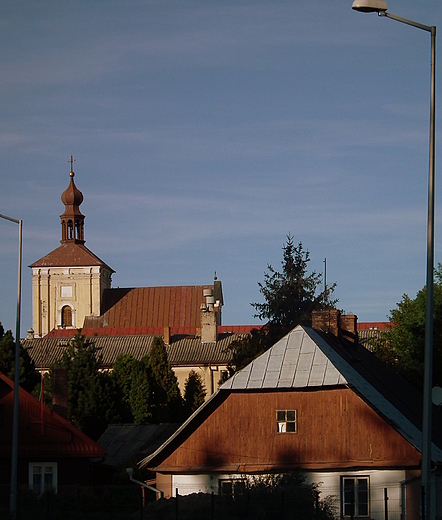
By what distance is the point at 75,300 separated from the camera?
461 ft

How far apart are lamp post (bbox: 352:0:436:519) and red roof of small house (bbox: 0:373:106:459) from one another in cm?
2027

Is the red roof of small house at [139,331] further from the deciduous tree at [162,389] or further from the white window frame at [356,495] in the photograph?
the white window frame at [356,495]

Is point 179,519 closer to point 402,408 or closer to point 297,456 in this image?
point 297,456

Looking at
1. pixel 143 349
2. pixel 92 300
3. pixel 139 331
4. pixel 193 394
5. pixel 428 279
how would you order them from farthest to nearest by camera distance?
pixel 92 300, pixel 139 331, pixel 143 349, pixel 193 394, pixel 428 279

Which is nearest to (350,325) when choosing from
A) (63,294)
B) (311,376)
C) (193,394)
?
(311,376)

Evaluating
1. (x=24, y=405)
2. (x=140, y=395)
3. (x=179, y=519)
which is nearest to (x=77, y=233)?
(x=140, y=395)

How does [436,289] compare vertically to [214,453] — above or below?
above

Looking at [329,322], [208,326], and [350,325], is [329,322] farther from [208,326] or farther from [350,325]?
[208,326]

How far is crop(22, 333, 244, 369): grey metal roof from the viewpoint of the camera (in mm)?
102812

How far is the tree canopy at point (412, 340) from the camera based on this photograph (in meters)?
52.8

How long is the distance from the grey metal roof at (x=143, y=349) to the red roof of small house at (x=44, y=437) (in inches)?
2413

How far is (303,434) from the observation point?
113 feet

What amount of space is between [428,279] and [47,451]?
21.7m

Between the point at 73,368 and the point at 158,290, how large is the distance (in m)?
68.8
